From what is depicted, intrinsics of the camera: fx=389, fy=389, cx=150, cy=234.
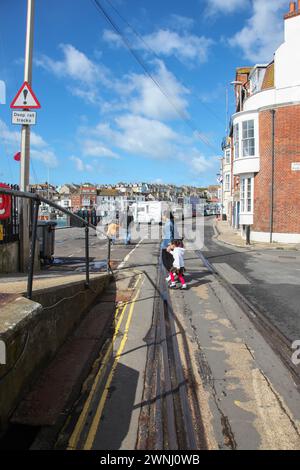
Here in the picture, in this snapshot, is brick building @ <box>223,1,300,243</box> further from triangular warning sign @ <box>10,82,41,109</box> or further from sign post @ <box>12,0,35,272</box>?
triangular warning sign @ <box>10,82,41,109</box>

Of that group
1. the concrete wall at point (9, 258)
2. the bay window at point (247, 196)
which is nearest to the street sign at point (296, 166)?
the bay window at point (247, 196)

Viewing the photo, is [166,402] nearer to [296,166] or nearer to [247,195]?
[296,166]

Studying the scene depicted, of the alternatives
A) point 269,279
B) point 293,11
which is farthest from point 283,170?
point 269,279

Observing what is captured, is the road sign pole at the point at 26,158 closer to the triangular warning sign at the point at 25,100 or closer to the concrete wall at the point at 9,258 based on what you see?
the concrete wall at the point at 9,258

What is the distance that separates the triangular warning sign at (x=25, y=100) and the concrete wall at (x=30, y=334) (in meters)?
5.22

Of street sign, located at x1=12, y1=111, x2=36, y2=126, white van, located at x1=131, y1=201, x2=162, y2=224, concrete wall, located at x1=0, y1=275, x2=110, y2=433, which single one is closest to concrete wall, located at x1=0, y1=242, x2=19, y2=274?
street sign, located at x1=12, y1=111, x2=36, y2=126

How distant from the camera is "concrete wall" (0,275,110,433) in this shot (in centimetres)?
316

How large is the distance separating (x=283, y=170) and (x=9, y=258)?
16226mm

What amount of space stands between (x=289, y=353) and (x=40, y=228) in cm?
914

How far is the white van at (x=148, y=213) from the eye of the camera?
149 feet

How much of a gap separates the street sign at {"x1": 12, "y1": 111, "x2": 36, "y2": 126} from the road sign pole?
21 centimetres

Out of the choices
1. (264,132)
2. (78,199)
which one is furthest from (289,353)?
(78,199)
